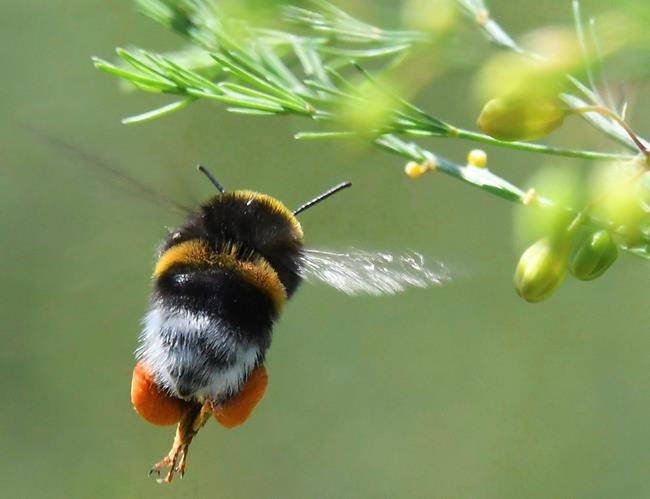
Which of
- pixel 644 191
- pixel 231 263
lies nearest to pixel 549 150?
pixel 644 191

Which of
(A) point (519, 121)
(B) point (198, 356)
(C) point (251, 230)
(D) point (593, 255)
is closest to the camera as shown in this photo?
(A) point (519, 121)

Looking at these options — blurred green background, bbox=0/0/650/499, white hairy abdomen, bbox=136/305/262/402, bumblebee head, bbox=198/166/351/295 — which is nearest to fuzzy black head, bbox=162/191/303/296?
bumblebee head, bbox=198/166/351/295

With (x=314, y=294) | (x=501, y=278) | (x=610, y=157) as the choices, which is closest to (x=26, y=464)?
(x=314, y=294)

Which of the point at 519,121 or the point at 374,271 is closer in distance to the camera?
the point at 519,121

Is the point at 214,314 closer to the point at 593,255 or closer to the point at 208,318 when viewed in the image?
the point at 208,318

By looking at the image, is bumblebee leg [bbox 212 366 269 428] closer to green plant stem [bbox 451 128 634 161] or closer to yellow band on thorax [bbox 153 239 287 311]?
yellow band on thorax [bbox 153 239 287 311]

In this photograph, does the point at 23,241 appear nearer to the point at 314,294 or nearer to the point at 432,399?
the point at 314,294

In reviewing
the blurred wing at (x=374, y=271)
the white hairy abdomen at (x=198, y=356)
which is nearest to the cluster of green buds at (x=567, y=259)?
the blurred wing at (x=374, y=271)

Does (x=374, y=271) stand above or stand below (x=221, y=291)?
above

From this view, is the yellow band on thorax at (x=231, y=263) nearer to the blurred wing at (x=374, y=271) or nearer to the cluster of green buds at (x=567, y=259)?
the blurred wing at (x=374, y=271)
